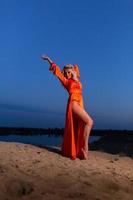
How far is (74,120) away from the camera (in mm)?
10117

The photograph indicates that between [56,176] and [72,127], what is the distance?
6.55ft

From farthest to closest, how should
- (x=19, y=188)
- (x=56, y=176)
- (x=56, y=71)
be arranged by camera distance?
(x=56, y=71) < (x=56, y=176) < (x=19, y=188)

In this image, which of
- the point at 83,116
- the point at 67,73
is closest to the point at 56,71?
the point at 67,73

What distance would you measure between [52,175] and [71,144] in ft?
5.89

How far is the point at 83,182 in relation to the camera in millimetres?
7797

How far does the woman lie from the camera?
991 cm

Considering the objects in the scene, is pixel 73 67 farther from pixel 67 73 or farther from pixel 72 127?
pixel 72 127

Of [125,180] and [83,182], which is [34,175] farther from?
[125,180]

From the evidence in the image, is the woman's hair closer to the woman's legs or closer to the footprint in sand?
the woman's legs

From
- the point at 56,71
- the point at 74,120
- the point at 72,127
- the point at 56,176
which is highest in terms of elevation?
the point at 56,71

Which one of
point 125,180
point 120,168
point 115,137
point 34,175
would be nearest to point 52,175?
point 34,175

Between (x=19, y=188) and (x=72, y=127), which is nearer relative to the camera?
(x=19, y=188)

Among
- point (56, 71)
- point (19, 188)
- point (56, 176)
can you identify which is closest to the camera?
point (19, 188)

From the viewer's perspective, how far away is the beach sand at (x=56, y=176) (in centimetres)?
719
